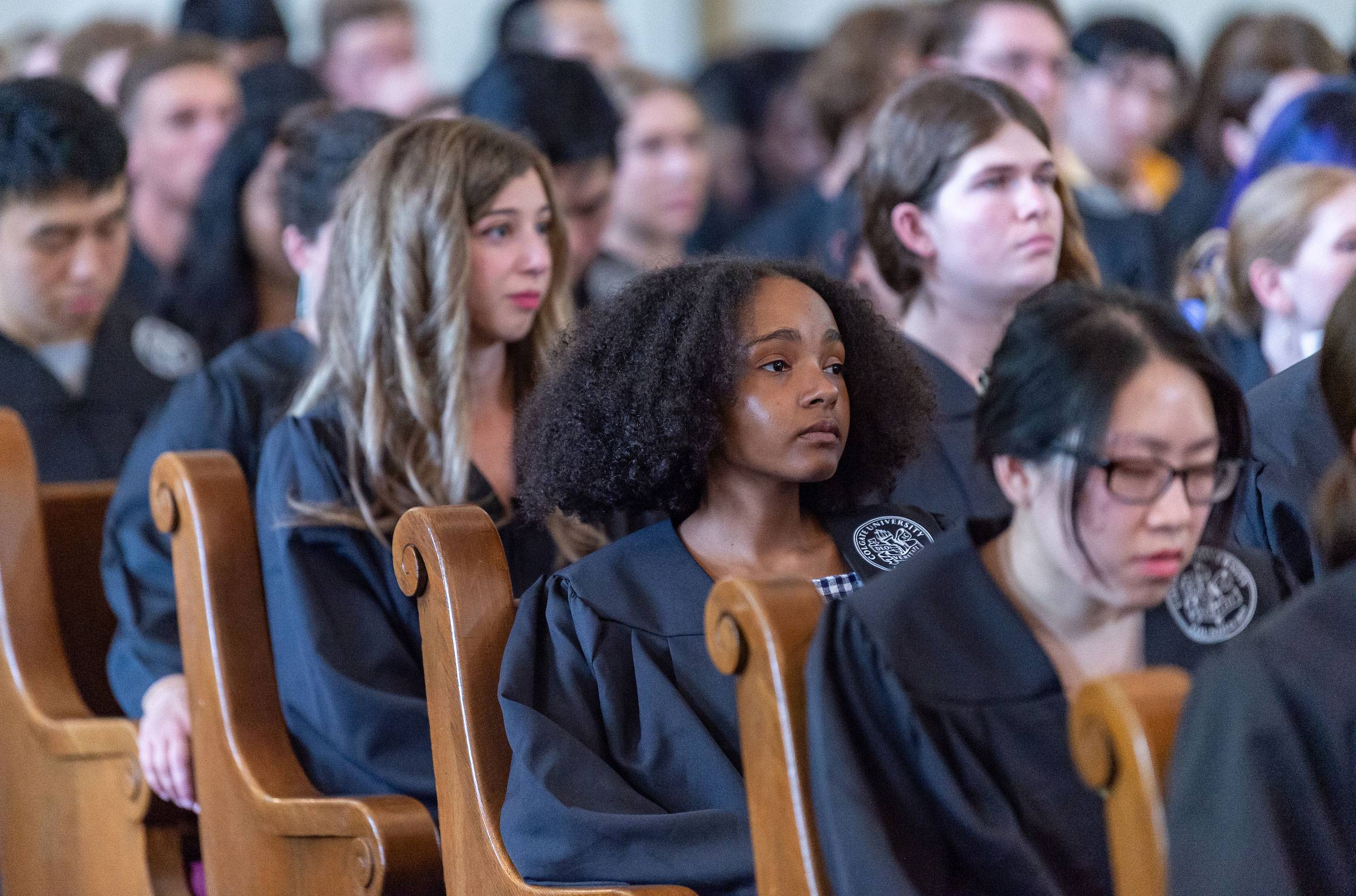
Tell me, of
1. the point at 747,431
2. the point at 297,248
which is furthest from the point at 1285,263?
the point at 297,248

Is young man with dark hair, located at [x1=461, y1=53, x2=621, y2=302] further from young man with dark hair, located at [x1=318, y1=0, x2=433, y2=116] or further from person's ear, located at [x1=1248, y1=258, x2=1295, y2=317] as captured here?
young man with dark hair, located at [x1=318, y1=0, x2=433, y2=116]

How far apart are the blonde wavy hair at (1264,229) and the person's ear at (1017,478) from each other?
140 cm

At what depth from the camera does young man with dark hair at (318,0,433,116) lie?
17.9ft

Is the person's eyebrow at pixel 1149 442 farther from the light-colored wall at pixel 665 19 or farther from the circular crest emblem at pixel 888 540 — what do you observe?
the light-colored wall at pixel 665 19

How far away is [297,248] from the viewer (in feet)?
9.49

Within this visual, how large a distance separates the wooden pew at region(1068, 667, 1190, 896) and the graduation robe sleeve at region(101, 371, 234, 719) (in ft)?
5.28

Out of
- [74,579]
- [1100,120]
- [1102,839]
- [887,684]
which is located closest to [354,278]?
[74,579]

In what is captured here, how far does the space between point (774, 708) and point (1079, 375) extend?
392 mm

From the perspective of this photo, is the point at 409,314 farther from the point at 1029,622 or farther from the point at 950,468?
the point at 1029,622

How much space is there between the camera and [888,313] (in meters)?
2.95

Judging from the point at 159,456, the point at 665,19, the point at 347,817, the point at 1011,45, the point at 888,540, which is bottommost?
the point at 347,817

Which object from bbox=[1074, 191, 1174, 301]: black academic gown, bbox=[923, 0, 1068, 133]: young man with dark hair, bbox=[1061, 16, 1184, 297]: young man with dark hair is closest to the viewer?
bbox=[923, 0, 1068, 133]: young man with dark hair

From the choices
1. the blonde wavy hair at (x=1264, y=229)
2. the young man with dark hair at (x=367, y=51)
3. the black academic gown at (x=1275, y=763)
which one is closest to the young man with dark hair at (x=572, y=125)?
the blonde wavy hair at (x=1264, y=229)

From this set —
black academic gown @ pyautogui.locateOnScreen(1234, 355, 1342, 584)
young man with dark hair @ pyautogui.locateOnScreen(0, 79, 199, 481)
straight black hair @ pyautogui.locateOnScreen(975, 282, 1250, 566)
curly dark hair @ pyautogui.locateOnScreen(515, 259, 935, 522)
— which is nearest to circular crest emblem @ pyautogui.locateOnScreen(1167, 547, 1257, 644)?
straight black hair @ pyautogui.locateOnScreen(975, 282, 1250, 566)
